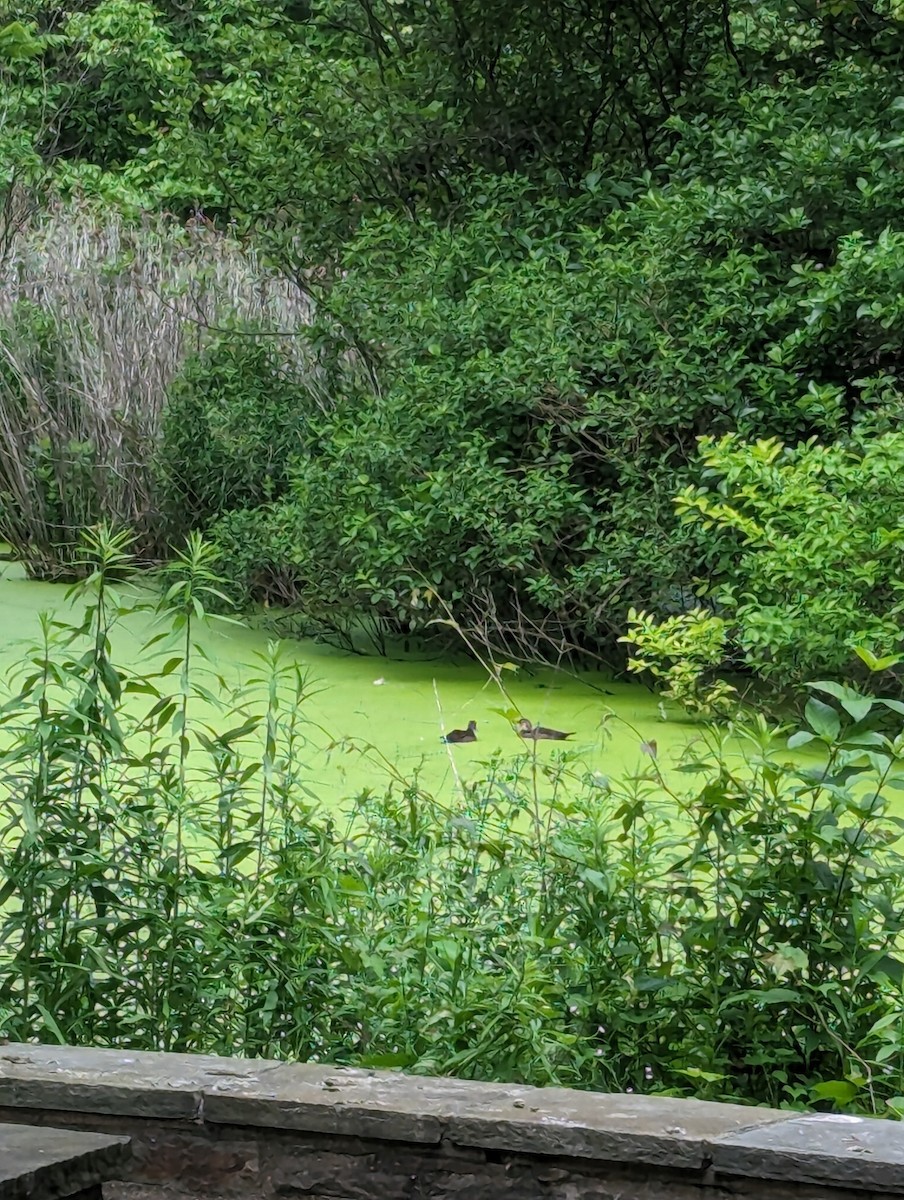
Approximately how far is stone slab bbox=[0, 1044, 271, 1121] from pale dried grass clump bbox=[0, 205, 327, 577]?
19.1 feet

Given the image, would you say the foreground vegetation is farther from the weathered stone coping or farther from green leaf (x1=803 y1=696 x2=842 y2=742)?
the weathered stone coping

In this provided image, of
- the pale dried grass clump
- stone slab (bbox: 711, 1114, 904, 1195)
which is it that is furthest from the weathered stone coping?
the pale dried grass clump

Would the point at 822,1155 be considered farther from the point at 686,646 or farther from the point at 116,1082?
the point at 686,646

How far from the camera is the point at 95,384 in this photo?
8.35m

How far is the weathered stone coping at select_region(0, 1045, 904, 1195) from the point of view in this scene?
2.06m

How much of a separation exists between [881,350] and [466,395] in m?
1.52

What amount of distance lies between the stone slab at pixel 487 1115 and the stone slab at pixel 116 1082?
0.04 m

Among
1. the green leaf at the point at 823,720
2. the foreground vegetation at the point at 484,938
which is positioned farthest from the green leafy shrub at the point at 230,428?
the green leaf at the point at 823,720

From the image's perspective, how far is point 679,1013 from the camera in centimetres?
276

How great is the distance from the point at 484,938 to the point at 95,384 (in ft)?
19.3

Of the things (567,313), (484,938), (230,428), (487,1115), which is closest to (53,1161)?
(487,1115)

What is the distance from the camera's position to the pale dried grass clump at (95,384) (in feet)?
27.2

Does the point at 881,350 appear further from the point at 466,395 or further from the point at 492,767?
the point at 492,767

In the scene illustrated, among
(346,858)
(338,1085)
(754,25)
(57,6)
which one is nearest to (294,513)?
(754,25)
